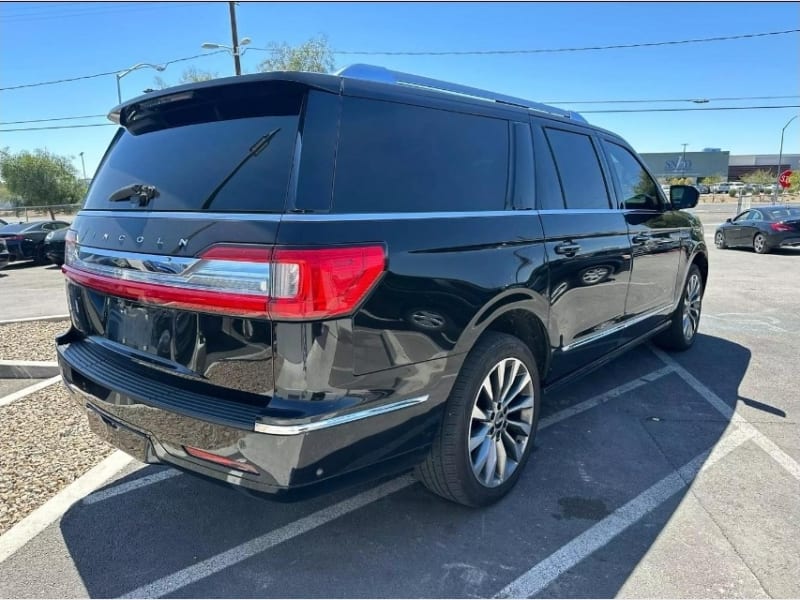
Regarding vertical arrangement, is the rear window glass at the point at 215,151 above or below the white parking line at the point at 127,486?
above

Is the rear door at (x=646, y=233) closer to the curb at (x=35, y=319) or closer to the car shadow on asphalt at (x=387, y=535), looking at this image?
the car shadow on asphalt at (x=387, y=535)

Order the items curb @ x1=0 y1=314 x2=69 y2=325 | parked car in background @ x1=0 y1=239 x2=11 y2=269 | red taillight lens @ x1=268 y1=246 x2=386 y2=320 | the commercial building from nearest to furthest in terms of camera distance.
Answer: red taillight lens @ x1=268 y1=246 x2=386 y2=320
curb @ x1=0 y1=314 x2=69 y2=325
parked car in background @ x1=0 y1=239 x2=11 y2=269
the commercial building

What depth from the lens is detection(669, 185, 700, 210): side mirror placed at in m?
5.08

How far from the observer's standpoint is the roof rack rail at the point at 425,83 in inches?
99.3

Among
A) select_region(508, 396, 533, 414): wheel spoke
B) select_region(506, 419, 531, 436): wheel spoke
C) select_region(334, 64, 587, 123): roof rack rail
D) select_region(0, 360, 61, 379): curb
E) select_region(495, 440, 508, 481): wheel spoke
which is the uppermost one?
select_region(334, 64, 587, 123): roof rack rail

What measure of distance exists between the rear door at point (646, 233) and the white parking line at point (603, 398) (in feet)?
1.95

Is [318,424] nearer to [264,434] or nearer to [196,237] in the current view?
[264,434]

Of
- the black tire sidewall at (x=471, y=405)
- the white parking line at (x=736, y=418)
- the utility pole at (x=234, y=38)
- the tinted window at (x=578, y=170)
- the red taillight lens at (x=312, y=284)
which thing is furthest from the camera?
the utility pole at (x=234, y=38)

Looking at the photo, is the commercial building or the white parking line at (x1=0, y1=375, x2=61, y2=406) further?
the commercial building

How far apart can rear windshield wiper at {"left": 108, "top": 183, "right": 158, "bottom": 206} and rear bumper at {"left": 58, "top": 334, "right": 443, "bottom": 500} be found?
30.7 inches

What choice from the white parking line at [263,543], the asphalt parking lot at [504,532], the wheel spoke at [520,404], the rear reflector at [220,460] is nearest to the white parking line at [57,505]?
the asphalt parking lot at [504,532]

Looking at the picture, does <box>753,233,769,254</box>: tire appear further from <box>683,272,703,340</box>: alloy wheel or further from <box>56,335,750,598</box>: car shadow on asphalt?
<box>56,335,750,598</box>: car shadow on asphalt

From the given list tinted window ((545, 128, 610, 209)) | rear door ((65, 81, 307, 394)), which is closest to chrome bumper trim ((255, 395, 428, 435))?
rear door ((65, 81, 307, 394))

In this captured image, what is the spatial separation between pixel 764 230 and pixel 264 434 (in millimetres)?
17174
